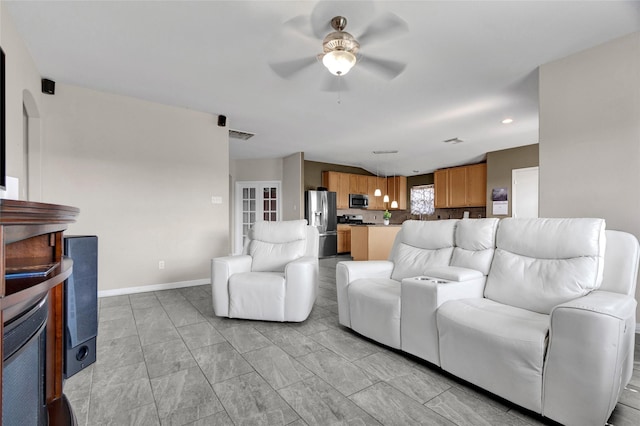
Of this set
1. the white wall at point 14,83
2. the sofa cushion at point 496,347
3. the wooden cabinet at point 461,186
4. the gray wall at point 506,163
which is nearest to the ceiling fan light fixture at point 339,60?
the sofa cushion at point 496,347

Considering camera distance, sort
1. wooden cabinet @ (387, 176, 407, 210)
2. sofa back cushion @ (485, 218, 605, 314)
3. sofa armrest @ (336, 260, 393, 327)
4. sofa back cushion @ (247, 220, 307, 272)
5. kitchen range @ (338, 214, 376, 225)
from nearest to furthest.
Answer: sofa back cushion @ (485, 218, 605, 314) < sofa armrest @ (336, 260, 393, 327) < sofa back cushion @ (247, 220, 307, 272) < kitchen range @ (338, 214, 376, 225) < wooden cabinet @ (387, 176, 407, 210)

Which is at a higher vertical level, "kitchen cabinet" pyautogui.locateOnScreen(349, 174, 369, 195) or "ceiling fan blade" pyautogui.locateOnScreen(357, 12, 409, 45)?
"ceiling fan blade" pyautogui.locateOnScreen(357, 12, 409, 45)

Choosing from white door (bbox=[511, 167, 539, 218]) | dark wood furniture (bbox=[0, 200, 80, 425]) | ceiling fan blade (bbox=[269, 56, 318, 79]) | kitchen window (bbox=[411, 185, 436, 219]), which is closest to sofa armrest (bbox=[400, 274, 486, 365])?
dark wood furniture (bbox=[0, 200, 80, 425])

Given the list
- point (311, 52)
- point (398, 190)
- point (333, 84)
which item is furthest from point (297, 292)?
point (398, 190)

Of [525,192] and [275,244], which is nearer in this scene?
[275,244]

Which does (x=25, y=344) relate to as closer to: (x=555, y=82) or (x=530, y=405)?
(x=530, y=405)

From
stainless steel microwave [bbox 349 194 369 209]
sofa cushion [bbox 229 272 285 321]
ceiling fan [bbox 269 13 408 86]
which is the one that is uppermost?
ceiling fan [bbox 269 13 408 86]

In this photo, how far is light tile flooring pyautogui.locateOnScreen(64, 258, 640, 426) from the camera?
147 cm

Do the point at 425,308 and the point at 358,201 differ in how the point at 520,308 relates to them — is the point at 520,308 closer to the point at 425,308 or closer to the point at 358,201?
the point at 425,308

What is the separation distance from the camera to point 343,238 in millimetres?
7727

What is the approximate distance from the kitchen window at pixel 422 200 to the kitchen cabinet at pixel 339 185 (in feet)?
6.92

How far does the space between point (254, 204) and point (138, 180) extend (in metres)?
3.77

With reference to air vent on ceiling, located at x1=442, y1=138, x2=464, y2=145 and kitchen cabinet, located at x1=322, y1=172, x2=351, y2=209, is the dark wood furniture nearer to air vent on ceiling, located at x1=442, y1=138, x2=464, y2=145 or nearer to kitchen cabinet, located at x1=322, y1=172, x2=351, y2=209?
air vent on ceiling, located at x1=442, y1=138, x2=464, y2=145

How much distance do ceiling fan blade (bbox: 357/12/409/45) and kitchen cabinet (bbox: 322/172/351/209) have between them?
17.1ft
